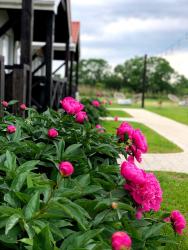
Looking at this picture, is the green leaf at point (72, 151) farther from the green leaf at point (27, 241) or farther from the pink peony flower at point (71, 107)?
the green leaf at point (27, 241)

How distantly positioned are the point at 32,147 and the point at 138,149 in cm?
63

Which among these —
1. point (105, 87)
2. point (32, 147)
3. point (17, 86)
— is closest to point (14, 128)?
point (32, 147)

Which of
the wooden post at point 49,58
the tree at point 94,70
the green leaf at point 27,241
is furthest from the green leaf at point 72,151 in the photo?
the tree at point 94,70

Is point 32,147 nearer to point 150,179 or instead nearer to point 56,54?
point 150,179

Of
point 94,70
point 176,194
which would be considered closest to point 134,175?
point 176,194

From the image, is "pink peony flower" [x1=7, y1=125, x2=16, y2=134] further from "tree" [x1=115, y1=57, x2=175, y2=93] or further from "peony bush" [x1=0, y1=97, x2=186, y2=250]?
"tree" [x1=115, y1=57, x2=175, y2=93]

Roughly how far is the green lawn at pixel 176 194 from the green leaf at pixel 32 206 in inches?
69.1

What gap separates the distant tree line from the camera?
227 feet

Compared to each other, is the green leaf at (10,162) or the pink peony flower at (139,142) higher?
the pink peony flower at (139,142)

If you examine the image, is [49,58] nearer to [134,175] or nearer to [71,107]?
[71,107]

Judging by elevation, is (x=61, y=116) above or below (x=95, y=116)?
above

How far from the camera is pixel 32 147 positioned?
2.56 m

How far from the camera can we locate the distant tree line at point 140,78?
69312mm

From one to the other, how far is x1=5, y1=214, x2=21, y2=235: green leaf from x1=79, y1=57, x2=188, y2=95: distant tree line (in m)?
63.2
